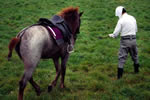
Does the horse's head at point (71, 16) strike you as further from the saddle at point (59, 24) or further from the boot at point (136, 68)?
the boot at point (136, 68)

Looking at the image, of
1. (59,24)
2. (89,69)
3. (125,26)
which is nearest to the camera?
(59,24)

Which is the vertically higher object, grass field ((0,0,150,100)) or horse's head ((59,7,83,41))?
horse's head ((59,7,83,41))

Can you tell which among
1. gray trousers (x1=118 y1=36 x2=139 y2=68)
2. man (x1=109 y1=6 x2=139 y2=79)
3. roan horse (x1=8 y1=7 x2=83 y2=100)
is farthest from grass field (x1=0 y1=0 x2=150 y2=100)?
roan horse (x1=8 y1=7 x2=83 y2=100)

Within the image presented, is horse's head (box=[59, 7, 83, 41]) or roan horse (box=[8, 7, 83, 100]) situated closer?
roan horse (box=[8, 7, 83, 100])

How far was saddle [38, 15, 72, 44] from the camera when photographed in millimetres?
4902

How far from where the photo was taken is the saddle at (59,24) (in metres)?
4.90

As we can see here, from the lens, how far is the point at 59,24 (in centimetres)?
514

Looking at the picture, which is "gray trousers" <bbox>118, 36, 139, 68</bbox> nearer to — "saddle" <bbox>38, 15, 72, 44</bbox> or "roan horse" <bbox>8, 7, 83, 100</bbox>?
"saddle" <bbox>38, 15, 72, 44</bbox>

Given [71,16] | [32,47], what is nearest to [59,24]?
[71,16]

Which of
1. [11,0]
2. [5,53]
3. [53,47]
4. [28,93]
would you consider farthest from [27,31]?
[11,0]

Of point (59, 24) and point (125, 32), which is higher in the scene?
point (59, 24)

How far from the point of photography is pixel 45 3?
63.3 ft

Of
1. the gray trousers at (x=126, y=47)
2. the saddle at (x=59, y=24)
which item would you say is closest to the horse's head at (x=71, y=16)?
the saddle at (x=59, y=24)

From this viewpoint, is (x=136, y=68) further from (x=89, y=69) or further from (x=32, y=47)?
(x=32, y=47)
